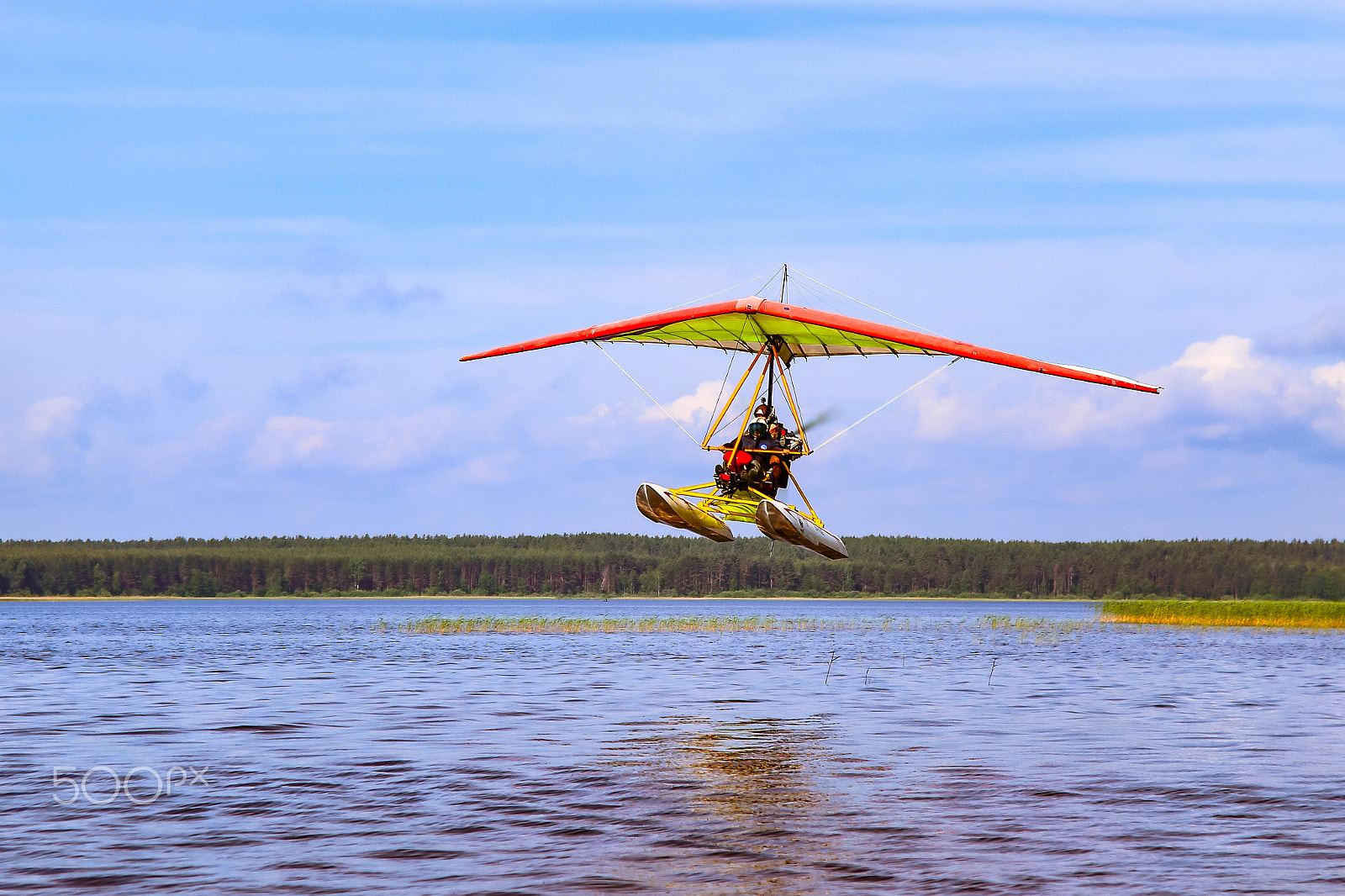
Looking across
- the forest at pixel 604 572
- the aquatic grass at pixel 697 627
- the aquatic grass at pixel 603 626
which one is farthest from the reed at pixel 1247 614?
the forest at pixel 604 572

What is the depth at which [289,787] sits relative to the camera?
17.9 m

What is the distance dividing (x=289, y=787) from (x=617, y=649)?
30352 millimetres

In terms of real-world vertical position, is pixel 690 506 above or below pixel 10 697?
above

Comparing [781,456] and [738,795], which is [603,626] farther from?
[738,795]

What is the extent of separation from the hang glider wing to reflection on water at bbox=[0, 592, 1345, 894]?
705cm

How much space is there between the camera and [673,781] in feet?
61.3

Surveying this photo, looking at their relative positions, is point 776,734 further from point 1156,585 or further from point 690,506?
point 1156,585

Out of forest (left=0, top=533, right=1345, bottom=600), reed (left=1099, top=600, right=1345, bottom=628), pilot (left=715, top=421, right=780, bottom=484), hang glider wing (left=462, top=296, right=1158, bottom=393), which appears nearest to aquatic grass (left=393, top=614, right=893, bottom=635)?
reed (left=1099, top=600, right=1345, bottom=628)

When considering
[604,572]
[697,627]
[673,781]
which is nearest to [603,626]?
[697,627]

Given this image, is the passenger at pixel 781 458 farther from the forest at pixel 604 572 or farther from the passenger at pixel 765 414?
the forest at pixel 604 572

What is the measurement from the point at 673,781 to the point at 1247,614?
177ft

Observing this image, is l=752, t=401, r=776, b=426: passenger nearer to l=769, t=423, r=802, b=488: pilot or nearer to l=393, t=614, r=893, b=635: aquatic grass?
l=769, t=423, r=802, b=488: pilot

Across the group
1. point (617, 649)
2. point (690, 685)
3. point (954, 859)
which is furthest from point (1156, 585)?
point (954, 859)

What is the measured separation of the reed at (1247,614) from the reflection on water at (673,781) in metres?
26.3
